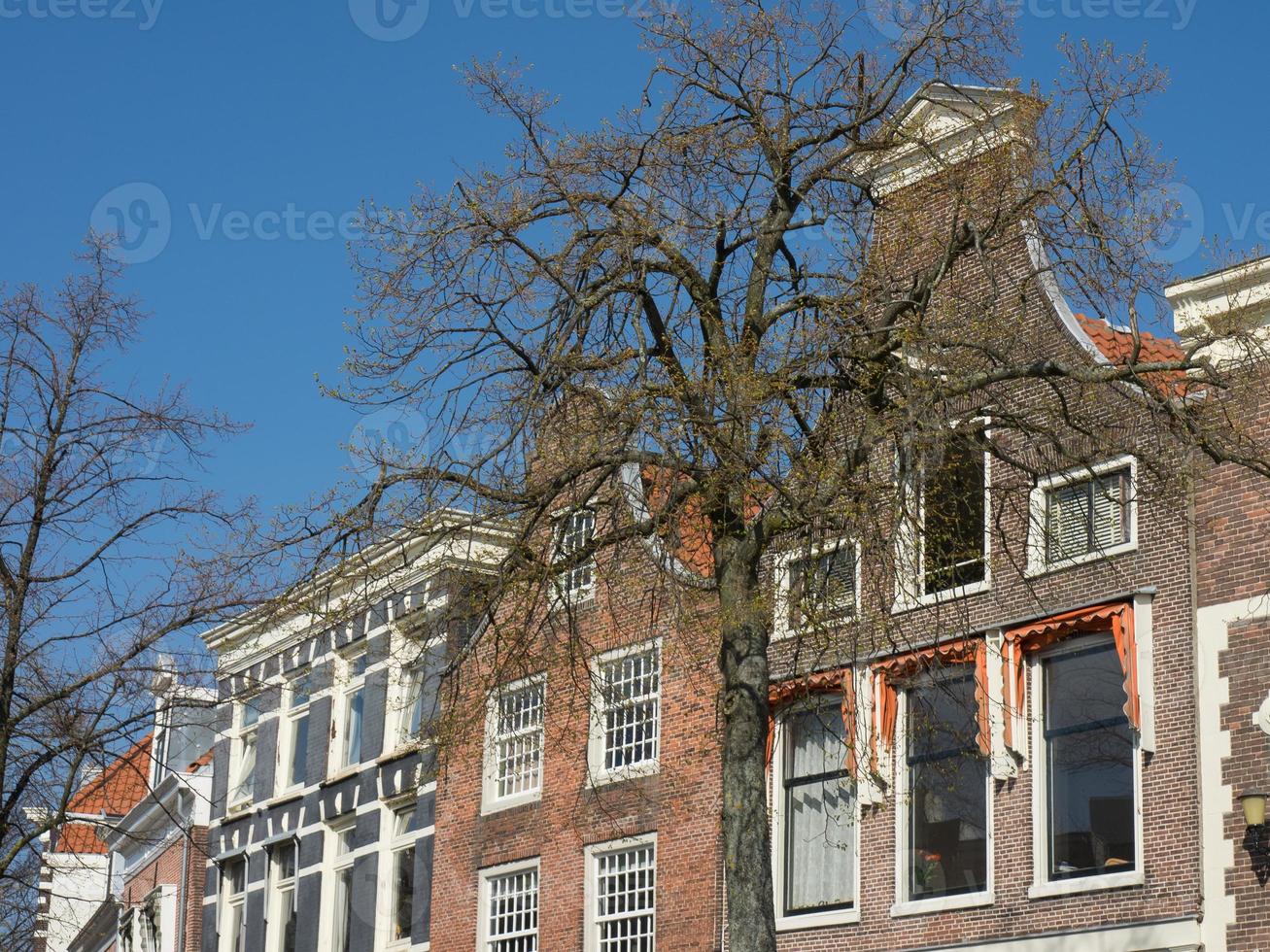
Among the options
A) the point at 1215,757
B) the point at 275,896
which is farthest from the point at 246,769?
the point at 1215,757

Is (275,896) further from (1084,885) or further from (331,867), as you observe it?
(1084,885)

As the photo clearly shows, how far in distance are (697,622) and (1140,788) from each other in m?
5.82

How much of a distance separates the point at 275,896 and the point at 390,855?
5.68m

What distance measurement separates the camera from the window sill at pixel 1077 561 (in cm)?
2202

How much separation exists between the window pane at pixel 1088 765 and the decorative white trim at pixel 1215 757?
102 cm

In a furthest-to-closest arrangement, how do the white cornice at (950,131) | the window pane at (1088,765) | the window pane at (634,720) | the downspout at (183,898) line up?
the downspout at (183,898), the window pane at (634,720), the window pane at (1088,765), the white cornice at (950,131)

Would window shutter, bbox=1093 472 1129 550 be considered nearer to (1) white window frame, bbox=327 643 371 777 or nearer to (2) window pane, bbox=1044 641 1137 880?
(2) window pane, bbox=1044 641 1137 880

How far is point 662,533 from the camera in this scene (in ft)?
61.0

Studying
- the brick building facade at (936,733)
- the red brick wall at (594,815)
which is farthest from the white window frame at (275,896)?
the red brick wall at (594,815)

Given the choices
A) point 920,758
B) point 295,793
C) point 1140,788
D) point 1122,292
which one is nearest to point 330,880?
point 295,793

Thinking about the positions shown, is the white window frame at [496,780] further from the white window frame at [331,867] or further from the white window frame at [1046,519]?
the white window frame at [1046,519]

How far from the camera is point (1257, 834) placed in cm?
1998

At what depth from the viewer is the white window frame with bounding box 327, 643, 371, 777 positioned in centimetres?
3741

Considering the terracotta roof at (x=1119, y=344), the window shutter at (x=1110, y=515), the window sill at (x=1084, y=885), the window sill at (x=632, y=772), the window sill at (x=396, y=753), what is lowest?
the window sill at (x=1084, y=885)
